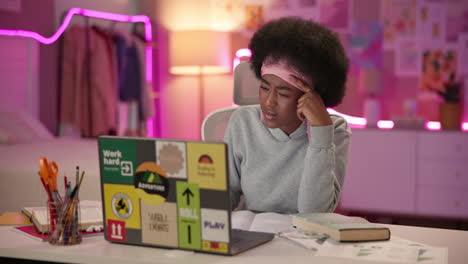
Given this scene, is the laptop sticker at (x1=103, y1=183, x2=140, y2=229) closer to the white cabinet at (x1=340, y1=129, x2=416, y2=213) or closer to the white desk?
the white desk

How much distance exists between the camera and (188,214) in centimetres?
117

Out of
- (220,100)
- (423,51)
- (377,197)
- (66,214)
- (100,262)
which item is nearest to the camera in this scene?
(100,262)

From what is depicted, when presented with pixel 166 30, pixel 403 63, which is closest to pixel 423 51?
pixel 403 63

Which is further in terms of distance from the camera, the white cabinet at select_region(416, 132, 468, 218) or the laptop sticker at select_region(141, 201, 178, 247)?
the white cabinet at select_region(416, 132, 468, 218)

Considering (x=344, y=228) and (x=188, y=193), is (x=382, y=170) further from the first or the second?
(x=188, y=193)

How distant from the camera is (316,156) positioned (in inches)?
61.6

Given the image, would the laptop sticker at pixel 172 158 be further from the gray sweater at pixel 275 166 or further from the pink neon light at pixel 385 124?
the pink neon light at pixel 385 124

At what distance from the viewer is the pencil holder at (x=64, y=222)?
1252mm

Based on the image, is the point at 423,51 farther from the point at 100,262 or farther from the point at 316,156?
the point at 100,262

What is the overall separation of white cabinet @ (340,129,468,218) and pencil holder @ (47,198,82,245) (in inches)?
136

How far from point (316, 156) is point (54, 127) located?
3.39 metres

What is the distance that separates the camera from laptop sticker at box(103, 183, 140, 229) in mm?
1231

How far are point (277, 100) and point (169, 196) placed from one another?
62 cm

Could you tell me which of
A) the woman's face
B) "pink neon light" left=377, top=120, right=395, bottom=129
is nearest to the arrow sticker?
the woman's face
